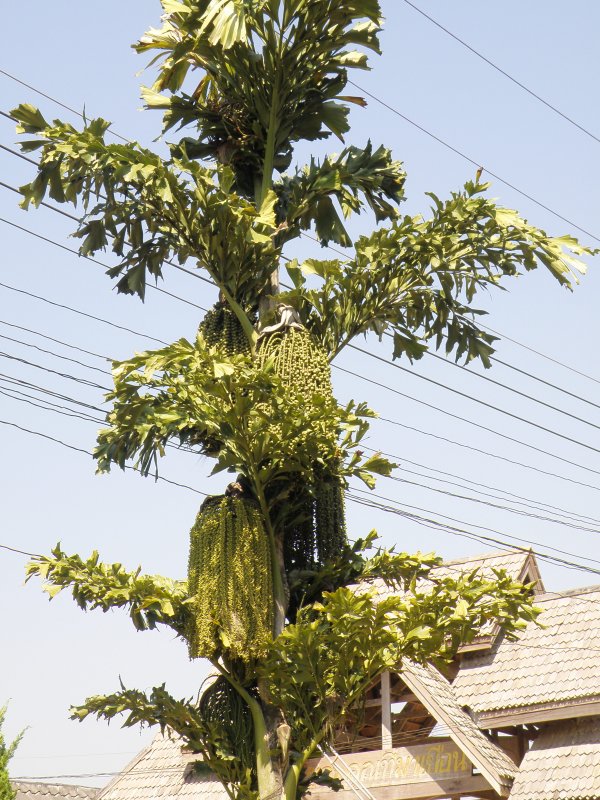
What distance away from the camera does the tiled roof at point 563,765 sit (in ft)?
48.3

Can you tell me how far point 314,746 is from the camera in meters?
8.68

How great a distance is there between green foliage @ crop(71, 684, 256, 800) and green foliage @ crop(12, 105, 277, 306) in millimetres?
3341

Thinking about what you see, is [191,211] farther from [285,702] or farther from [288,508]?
[285,702]

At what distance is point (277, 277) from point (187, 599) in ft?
9.91

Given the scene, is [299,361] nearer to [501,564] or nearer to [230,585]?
[230,585]

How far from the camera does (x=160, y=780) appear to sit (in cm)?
1900

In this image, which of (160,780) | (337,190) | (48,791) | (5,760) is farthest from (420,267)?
(48,791)

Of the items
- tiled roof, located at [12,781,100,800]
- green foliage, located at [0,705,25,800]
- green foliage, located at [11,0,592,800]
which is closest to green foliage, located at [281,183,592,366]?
green foliage, located at [11,0,592,800]

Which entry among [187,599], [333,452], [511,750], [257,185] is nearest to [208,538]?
[187,599]

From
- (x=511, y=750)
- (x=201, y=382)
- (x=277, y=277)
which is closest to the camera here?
(x=201, y=382)

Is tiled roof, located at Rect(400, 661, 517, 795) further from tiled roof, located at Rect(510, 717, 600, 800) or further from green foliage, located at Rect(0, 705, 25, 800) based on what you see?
green foliage, located at Rect(0, 705, 25, 800)

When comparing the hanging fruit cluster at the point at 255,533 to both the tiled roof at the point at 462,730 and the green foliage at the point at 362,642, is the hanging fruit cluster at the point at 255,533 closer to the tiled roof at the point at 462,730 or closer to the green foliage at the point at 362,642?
the green foliage at the point at 362,642

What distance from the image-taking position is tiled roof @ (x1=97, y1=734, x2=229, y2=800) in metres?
18.2

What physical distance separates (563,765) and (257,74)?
9.94 meters
